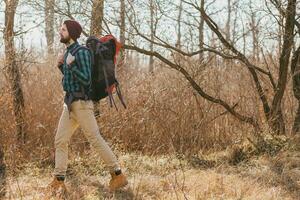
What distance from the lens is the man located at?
17.4 feet

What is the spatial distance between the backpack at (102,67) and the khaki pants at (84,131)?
163mm

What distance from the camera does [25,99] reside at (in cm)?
898

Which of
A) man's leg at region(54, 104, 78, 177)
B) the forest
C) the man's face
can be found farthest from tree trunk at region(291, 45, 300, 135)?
the man's face

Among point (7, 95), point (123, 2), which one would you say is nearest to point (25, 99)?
point (7, 95)

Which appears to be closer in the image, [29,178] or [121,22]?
[29,178]

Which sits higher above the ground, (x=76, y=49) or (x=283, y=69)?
(x=76, y=49)

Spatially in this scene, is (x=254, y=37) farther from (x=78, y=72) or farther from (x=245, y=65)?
(x=78, y=72)

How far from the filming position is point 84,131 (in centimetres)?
553

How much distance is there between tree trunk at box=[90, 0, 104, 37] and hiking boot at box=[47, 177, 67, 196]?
3432mm

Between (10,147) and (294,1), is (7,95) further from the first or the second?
(294,1)

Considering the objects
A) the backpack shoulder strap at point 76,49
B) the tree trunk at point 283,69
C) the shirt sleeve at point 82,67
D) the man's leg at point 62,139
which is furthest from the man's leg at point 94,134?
the tree trunk at point 283,69

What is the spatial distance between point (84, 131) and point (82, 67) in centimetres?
69

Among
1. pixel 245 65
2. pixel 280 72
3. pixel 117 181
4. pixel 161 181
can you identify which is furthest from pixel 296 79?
pixel 117 181

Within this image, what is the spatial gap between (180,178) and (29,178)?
1825mm
